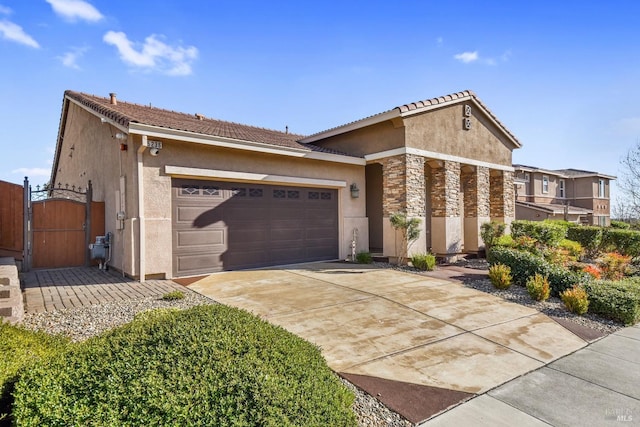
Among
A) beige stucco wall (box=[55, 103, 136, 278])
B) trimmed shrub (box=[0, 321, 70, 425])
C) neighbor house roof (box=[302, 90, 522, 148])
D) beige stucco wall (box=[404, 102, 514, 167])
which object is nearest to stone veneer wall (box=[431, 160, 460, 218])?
beige stucco wall (box=[404, 102, 514, 167])

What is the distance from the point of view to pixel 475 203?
13.4m

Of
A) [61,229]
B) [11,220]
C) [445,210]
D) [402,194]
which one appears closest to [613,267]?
[445,210]

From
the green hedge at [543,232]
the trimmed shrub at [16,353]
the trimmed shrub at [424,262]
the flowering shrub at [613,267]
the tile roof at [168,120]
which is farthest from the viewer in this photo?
the green hedge at [543,232]

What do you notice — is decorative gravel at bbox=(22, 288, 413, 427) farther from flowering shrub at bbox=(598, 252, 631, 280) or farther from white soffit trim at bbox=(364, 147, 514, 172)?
flowering shrub at bbox=(598, 252, 631, 280)

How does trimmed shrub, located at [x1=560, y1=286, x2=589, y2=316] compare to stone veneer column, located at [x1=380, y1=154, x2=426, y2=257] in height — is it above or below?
below

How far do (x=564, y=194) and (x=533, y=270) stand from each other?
30.7 metres

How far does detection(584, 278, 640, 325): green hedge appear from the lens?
5902mm

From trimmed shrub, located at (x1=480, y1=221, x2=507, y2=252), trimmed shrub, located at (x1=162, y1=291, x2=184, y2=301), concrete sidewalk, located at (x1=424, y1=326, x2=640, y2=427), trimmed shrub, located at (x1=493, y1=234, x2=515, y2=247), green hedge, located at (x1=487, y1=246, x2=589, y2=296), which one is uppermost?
trimmed shrub, located at (x1=480, y1=221, x2=507, y2=252)

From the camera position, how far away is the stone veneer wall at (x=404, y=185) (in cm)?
1098

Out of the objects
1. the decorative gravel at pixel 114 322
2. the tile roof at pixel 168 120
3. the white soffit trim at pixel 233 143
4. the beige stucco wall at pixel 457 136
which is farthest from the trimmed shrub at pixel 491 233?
the decorative gravel at pixel 114 322

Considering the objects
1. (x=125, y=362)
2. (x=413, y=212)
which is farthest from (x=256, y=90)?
(x=125, y=362)

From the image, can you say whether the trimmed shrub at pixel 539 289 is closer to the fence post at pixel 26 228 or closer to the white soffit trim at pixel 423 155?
the white soffit trim at pixel 423 155

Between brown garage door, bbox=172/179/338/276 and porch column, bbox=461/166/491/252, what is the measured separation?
5.78m

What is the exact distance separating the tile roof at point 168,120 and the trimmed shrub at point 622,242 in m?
12.0
